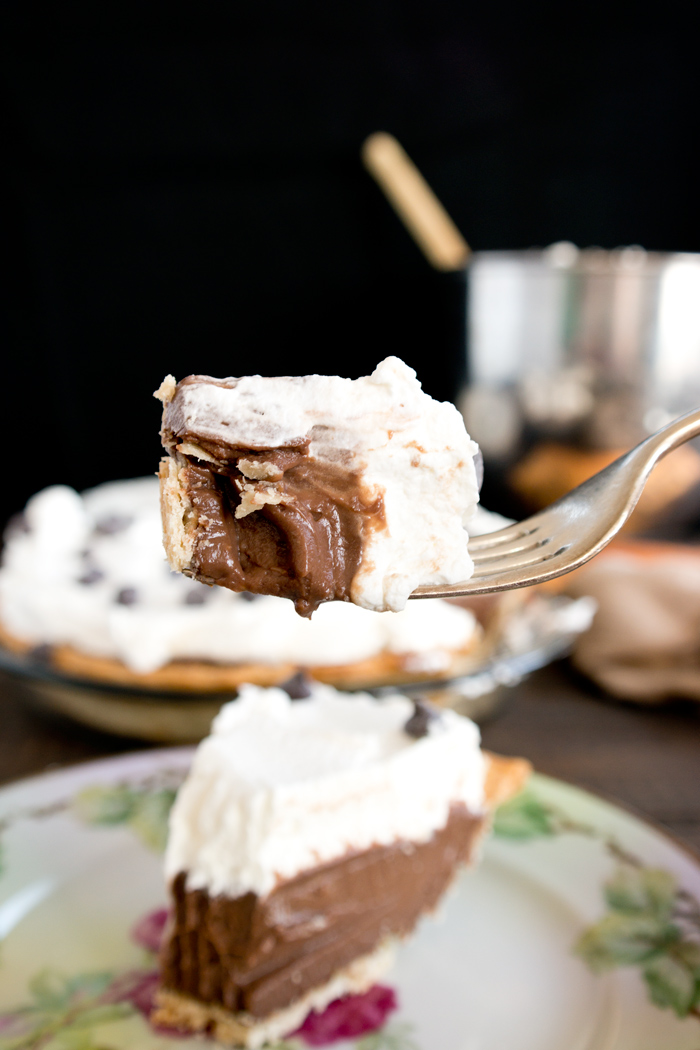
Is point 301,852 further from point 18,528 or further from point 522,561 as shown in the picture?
point 18,528

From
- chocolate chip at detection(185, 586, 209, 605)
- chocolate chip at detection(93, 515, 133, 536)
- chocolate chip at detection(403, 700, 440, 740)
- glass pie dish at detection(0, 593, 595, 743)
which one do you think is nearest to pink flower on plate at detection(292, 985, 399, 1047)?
chocolate chip at detection(403, 700, 440, 740)

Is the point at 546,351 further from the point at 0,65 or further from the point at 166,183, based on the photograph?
the point at 0,65

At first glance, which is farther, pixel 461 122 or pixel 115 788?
pixel 461 122

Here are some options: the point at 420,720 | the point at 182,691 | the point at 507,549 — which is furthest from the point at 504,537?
the point at 182,691

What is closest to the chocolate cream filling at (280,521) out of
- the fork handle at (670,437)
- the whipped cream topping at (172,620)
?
the fork handle at (670,437)

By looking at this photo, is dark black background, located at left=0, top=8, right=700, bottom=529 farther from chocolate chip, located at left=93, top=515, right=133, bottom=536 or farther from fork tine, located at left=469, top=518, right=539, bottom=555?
fork tine, located at left=469, top=518, right=539, bottom=555

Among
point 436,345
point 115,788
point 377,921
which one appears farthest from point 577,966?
point 436,345

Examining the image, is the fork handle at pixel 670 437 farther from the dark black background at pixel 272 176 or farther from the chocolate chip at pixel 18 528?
the dark black background at pixel 272 176
